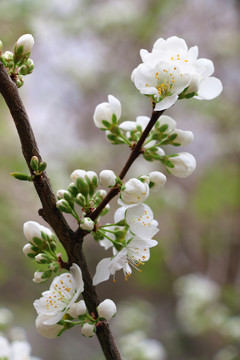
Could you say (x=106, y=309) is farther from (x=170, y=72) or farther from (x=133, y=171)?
(x=133, y=171)

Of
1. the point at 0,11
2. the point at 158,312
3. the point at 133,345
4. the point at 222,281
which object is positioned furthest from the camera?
the point at 158,312

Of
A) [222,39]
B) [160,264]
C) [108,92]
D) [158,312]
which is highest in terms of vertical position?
[222,39]

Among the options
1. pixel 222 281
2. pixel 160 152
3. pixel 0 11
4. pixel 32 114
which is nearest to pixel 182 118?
pixel 32 114

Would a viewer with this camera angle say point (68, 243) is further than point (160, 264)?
No

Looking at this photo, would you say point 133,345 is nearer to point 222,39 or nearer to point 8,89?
point 8,89

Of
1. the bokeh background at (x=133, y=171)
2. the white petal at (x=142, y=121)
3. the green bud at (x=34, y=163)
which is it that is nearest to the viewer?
the green bud at (x=34, y=163)

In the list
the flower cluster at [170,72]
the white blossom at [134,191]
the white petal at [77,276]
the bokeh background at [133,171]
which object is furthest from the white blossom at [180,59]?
the bokeh background at [133,171]

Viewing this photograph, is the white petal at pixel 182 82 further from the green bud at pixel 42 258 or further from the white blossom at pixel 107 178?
the green bud at pixel 42 258
